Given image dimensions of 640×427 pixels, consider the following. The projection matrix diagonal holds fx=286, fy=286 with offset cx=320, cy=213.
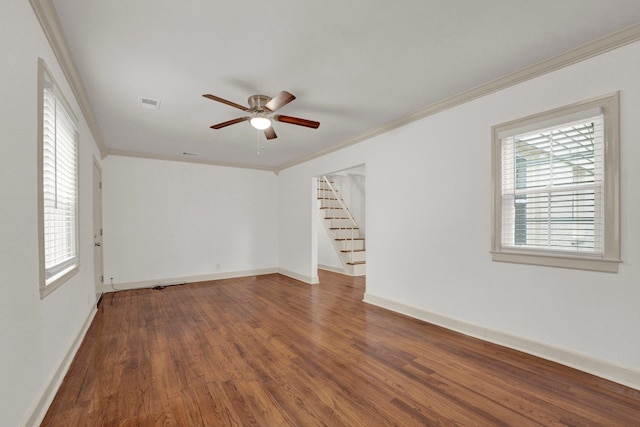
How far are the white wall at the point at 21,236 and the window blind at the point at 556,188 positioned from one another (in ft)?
12.0

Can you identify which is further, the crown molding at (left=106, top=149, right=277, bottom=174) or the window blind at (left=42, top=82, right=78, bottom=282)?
the crown molding at (left=106, top=149, right=277, bottom=174)

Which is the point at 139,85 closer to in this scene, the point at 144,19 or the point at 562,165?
the point at 144,19

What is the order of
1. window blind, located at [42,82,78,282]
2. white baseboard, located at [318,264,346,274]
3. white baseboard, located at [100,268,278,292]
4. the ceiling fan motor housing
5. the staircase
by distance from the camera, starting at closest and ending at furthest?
window blind, located at [42,82,78,282]
the ceiling fan motor housing
white baseboard, located at [100,268,278,292]
the staircase
white baseboard, located at [318,264,346,274]

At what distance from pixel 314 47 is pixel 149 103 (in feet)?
6.97

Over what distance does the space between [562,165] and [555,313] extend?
1281mm

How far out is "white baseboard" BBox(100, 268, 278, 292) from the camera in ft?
17.1

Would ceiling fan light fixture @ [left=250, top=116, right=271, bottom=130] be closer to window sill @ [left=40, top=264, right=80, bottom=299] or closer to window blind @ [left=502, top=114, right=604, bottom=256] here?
window sill @ [left=40, top=264, right=80, bottom=299]

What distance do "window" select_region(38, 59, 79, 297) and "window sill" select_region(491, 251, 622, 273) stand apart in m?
3.72

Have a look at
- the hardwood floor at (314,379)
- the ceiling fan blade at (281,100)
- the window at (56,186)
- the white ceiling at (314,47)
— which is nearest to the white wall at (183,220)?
the hardwood floor at (314,379)

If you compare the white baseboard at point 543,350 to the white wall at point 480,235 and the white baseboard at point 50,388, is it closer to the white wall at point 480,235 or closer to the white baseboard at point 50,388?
the white wall at point 480,235

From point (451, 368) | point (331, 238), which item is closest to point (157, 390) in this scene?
point (451, 368)

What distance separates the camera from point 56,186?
2.29 m

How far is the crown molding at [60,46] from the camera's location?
5.72ft

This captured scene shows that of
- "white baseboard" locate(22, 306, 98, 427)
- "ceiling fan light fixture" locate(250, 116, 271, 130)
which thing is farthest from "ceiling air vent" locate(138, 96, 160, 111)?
"white baseboard" locate(22, 306, 98, 427)
